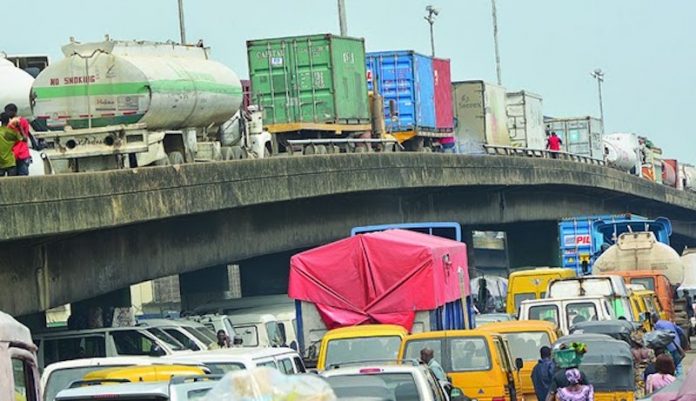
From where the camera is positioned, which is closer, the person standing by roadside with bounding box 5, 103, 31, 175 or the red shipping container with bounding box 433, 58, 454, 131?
the person standing by roadside with bounding box 5, 103, 31, 175

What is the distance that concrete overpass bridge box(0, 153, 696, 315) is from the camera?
27.5 metres

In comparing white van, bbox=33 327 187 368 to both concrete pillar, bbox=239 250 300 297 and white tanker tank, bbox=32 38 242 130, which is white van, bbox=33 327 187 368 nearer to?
white tanker tank, bbox=32 38 242 130

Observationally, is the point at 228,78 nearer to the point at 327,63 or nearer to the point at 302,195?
the point at 302,195

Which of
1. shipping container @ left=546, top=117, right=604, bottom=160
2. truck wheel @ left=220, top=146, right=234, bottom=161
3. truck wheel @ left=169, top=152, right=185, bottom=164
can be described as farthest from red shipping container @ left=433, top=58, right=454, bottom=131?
truck wheel @ left=169, top=152, right=185, bottom=164

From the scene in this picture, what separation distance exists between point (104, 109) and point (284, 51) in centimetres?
1533

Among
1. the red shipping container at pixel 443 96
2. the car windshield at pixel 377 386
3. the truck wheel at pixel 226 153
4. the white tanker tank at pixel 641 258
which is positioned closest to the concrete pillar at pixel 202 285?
the red shipping container at pixel 443 96

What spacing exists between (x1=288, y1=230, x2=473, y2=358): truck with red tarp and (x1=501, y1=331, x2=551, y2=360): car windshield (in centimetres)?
166

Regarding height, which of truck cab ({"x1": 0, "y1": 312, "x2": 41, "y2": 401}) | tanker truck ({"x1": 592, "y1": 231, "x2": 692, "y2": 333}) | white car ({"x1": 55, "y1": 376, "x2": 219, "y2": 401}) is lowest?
tanker truck ({"x1": 592, "y1": 231, "x2": 692, "y2": 333})

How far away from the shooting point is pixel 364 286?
86.4 feet

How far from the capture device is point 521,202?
208ft

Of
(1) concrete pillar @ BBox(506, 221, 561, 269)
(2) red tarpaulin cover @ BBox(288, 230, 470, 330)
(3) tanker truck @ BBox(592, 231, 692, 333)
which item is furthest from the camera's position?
(1) concrete pillar @ BBox(506, 221, 561, 269)

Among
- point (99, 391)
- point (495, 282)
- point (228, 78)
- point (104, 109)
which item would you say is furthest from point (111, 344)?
point (495, 282)

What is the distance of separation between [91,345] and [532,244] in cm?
4544

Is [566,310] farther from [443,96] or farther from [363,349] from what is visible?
[443,96]
